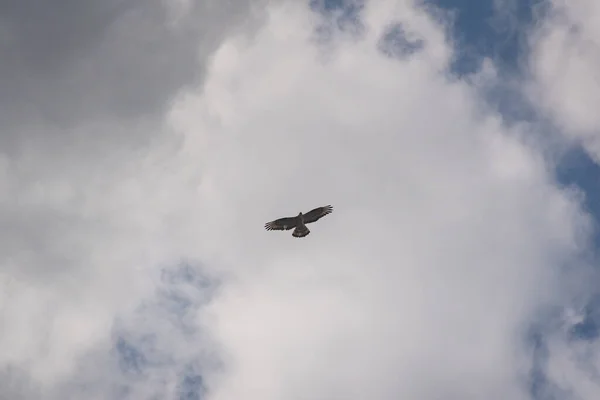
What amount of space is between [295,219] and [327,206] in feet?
→ 16.0

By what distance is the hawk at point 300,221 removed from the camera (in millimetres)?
78125

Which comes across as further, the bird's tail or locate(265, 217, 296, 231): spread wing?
locate(265, 217, 296, 231): spread wing

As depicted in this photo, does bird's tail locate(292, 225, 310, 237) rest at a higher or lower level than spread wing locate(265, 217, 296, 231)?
lower

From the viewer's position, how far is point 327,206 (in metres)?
79.4

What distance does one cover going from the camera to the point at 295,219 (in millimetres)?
78750

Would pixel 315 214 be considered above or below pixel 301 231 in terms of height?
above

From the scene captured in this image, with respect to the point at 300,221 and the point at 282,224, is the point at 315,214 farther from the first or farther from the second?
the point at 282,224

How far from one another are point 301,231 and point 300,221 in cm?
154

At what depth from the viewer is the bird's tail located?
77125 millimetres

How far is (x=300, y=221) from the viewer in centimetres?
7825

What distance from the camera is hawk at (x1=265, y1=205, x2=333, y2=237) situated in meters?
78.1

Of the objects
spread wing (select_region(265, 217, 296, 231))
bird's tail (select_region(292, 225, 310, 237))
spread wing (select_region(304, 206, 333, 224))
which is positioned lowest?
bird's tail (select_region(292, 225, 310, 237))

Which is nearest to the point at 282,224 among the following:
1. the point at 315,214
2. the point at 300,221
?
the point at 300,221

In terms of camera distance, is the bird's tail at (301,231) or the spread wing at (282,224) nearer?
the bird's tail at (301,231)
